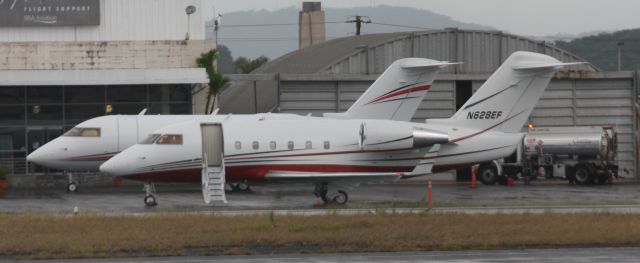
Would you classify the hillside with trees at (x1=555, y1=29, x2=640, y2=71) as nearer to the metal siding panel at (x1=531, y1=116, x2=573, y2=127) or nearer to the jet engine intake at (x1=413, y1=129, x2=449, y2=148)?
the metal siding panel at (x1=531, y1=116, x2=573, y2=127)

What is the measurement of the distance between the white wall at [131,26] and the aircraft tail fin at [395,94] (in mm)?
10805

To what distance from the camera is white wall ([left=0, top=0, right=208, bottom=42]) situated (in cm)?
5188

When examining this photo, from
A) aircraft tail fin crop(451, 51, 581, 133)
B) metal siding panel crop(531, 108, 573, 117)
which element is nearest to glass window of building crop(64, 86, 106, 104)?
aircraft tail fin crop(451, 51, 581, 133)

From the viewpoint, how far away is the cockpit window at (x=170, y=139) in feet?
118

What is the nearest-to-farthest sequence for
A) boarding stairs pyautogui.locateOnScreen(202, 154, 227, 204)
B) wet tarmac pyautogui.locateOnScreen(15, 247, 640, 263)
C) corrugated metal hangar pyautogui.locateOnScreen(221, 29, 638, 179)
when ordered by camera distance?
wet tarmac pyautogui.locateOnScreen(15, 247, 640, 263) < boarding stairs pyautogui.locateOnScreen(202, 154, 227, 204) < corrugated metal hangar pyautogui.locateOnScreen(221, 29, 638, 179)

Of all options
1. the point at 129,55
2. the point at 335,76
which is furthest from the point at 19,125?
the point at 335,76

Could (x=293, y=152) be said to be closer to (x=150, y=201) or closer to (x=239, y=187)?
(x=150, y=201)

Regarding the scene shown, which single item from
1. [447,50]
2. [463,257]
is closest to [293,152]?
[463,257]

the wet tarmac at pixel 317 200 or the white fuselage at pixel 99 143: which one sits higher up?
the white fuselage at pixel 99 143

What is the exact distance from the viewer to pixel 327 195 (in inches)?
1417

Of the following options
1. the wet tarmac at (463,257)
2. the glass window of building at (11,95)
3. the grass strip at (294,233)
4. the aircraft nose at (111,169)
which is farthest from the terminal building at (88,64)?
the wet tarmac at (463,257)

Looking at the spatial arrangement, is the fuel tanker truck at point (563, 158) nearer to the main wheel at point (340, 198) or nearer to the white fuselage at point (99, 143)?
the main wheel at point (340, 198)

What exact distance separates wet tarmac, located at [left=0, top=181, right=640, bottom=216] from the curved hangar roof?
32.4 ft

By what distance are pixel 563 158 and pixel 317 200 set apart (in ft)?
55.5
